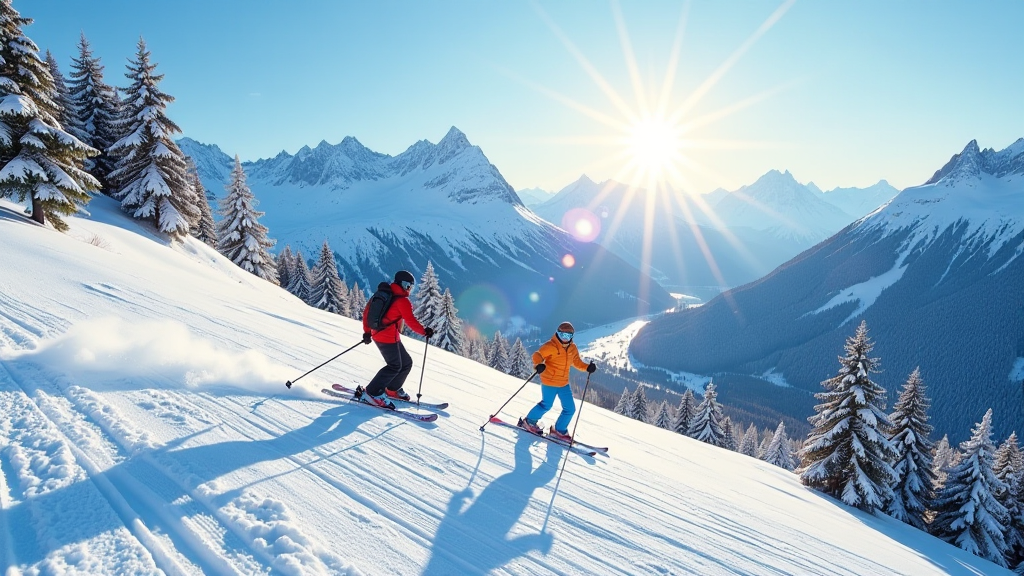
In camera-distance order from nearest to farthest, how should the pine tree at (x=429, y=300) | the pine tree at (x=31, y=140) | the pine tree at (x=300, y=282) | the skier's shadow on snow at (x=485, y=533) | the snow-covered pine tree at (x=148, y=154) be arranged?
the skier's shadow on snow at (x=485, y=533) < the pine tree at (x=31, y=140) < the snow-covered pine tree at (x=148, y=154) < the pine tree at (x=429, y=300) < the pine tree at (x=300, y=282)

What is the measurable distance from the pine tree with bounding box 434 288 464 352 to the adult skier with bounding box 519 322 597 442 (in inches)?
1071

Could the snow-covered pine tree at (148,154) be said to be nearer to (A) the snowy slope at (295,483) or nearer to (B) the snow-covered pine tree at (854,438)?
(A) the snowy slope at (295,483)

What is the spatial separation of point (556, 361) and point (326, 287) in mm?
36822

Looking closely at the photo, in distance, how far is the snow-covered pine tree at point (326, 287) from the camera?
38.5 meters

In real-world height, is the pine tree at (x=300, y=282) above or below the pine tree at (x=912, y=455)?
below

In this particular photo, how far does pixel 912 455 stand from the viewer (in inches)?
770

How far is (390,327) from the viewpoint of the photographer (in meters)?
6.45

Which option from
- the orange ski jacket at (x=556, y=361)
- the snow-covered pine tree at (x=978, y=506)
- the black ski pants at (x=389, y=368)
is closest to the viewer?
the black ski pants at (x=389, y=368)

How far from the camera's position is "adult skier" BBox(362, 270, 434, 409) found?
6.38 m

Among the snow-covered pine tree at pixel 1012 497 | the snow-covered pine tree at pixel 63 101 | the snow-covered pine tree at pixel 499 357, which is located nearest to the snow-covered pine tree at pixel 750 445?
the snow-covered pine tree at pixel 1012 497

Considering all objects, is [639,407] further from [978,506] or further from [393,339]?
[393,339]

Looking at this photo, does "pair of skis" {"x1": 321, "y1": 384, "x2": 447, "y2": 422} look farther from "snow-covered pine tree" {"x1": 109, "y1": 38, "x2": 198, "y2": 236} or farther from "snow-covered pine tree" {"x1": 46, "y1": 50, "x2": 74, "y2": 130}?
"snow-covered pine tree" {"x1": 46, "y1": 50, "x2": 74, "y2": 130}

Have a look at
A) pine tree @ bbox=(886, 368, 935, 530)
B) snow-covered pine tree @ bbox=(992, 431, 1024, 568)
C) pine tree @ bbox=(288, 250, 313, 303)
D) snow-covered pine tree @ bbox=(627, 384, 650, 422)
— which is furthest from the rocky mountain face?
pine tree @ bbox=(288, 250, 313, 303)

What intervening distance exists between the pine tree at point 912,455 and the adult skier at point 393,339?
23074 millimetres
